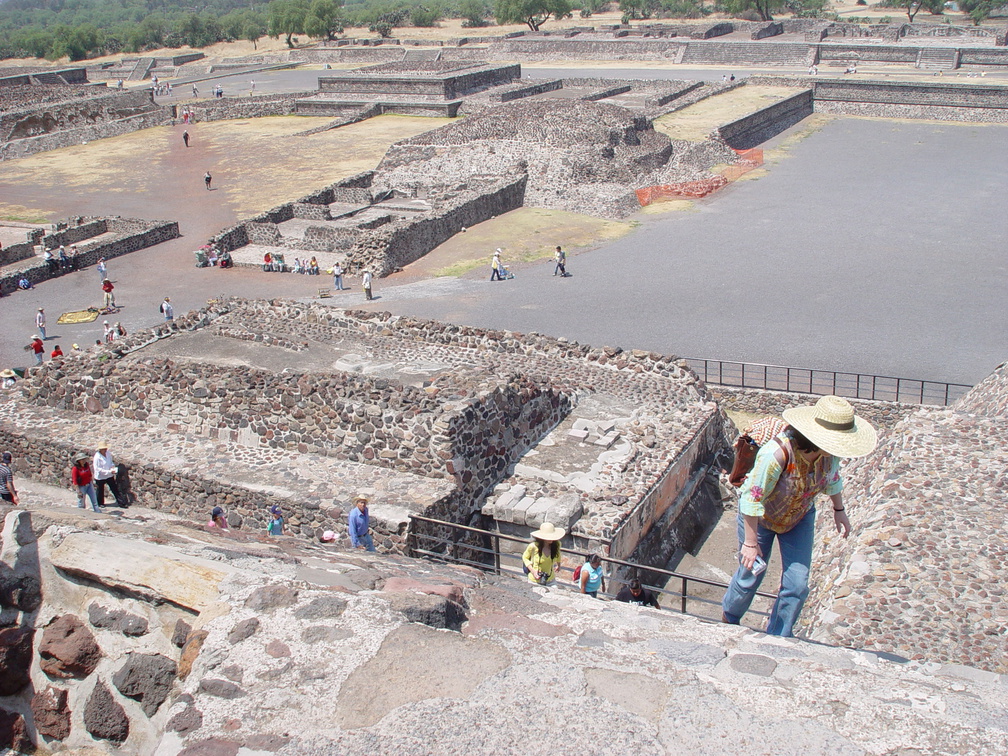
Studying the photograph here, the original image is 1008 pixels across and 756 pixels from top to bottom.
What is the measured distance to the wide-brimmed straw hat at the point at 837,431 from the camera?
490cm

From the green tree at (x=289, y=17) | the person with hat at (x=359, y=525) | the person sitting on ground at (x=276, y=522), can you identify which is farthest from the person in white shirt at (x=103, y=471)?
the green tree at (x=289, y=17)

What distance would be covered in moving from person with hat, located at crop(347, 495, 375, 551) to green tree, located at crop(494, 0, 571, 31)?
214 ft

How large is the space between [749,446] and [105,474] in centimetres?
713

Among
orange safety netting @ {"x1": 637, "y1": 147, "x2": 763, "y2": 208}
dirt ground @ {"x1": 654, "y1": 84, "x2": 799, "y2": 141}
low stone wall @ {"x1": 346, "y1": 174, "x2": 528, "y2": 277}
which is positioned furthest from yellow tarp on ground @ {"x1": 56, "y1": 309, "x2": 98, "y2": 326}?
dirt ground @ {"x1": 654, "y1": 84, "x2": 799, "y2": 141}

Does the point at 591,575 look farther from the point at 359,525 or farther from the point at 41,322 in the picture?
the point at 41,322

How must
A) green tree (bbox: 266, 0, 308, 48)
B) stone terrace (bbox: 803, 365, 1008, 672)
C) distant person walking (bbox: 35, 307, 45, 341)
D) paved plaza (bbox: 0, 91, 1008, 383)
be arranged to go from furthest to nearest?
green tree (bbox: 266, 0, 308, 48) → distant person walking (bbox: 35, 307, 45, 341) → paved plaza (bbox: 0, 91, 1008, 383) → stone terrace (bbox: 803, 365, 1008, 672)

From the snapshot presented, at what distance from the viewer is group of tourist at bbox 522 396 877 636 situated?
16.3ft

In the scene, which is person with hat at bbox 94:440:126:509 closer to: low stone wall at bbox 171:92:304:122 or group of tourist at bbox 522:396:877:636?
group of tourist at bbox 522:396:877:636

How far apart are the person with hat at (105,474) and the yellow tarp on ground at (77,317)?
35.2ft

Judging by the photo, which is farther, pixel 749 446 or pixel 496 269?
pixel 496 269

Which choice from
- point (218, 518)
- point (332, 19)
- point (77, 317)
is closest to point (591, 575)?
point (218, 518)

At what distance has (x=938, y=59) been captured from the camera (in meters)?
46.3

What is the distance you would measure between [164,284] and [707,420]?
15.0 m

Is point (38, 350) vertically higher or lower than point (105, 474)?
lower
